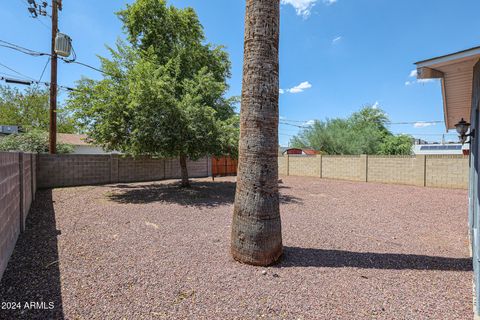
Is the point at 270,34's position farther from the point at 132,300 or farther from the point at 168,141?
the point at 168,141

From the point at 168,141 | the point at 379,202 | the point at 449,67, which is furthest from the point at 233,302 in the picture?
the point at 379,202

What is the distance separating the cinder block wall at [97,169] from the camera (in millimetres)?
10914

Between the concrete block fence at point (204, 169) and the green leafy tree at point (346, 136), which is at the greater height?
the green leafy tree at point (346, 136)

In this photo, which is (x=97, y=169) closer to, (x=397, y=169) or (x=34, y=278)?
(x=34, y=278)

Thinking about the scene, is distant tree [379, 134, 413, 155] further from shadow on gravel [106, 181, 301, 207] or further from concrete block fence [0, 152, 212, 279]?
shadow on gravel [106, 181, 301, 207]

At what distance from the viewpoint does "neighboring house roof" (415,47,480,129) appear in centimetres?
302

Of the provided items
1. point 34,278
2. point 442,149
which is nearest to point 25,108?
point 34,278

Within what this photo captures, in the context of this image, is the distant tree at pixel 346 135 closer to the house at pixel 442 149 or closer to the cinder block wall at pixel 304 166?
the house at pixel 442 149

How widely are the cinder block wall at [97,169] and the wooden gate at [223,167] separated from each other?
2.99 metres

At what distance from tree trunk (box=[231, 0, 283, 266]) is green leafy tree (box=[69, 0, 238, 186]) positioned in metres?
5.28

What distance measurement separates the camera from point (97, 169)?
12.4 m

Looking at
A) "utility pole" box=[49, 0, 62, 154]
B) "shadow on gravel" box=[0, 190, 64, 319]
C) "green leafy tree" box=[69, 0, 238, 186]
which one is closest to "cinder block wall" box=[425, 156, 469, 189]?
"green leafy tree" box=[69, 0, 238, 186]

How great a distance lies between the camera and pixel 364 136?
2472cm

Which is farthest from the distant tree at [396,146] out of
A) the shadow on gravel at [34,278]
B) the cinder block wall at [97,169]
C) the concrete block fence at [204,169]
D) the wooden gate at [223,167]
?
the shadow on gravel at [34,278]
